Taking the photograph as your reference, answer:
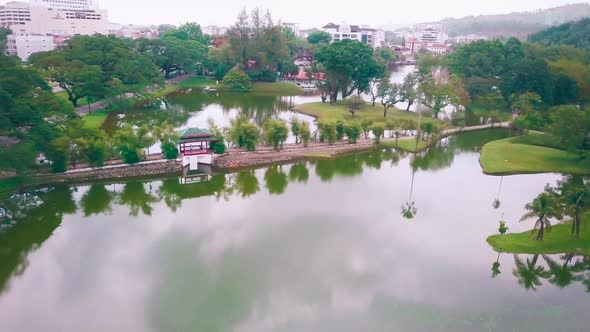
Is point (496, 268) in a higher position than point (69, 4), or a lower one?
lower

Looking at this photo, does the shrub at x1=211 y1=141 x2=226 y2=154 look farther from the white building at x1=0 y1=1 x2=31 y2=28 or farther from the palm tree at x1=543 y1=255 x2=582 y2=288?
the white building at x1=0 y1=1 x2=31 y2=28

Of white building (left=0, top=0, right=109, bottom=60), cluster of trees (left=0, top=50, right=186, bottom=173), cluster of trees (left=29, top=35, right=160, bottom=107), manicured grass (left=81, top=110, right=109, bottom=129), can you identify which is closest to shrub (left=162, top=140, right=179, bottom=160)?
cluster of trees (left=0, top=50, right=186, bottom=173)

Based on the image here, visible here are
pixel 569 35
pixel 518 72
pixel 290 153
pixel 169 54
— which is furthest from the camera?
pixel 569 35

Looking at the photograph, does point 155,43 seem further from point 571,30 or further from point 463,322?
point 571,30

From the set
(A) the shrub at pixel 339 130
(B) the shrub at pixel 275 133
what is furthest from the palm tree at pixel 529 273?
(A) the shrub at pixel 339 130

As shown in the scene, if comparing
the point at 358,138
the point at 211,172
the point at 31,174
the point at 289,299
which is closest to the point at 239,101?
the point at 358,138

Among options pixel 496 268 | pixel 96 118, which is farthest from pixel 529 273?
pixel 96 118

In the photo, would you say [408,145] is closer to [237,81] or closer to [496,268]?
[496,268]

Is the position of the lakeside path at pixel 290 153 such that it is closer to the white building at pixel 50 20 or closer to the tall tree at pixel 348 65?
the tall tree at pixel 348 65
